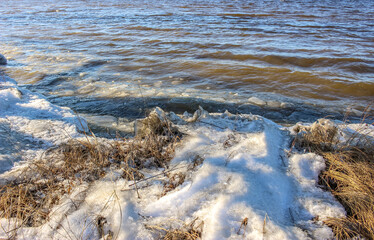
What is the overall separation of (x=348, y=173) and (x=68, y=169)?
2.20 metres

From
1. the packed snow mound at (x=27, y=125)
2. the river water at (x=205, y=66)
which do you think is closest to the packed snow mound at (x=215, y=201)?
the packed snow mound at (x=27, y=125)

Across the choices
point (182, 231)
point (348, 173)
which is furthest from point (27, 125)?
point (348, 173)

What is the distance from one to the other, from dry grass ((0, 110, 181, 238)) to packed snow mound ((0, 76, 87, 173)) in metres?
0.27

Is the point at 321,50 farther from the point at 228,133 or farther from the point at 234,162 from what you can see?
the point at 234,162

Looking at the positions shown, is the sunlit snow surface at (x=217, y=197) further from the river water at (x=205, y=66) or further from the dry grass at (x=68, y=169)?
the river water at (x=205, y=66)

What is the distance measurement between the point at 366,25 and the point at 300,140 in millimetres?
10322

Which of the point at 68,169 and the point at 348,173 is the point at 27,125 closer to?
the point at 68,169

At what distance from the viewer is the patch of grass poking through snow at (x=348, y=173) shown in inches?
47.9

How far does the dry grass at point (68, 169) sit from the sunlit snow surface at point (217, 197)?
8 centimetres

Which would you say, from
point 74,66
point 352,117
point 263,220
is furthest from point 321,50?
point 74,66

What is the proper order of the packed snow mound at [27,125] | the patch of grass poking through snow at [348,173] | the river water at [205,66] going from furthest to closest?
the river water at [205,66], the packed snow mound at [27,125], the patch of grass poking through snow at [348,173]

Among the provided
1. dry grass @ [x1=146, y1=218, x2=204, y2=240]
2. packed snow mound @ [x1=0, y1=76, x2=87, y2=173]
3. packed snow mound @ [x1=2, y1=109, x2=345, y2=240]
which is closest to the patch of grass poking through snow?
packed snow mound @ [x1=2, y1=109, x2=345, y2=240]

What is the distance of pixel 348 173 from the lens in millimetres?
1600

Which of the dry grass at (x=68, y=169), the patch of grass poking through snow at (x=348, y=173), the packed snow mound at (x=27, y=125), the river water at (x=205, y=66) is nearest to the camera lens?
the patch of grass poking through snow at (x=348, y=173)
